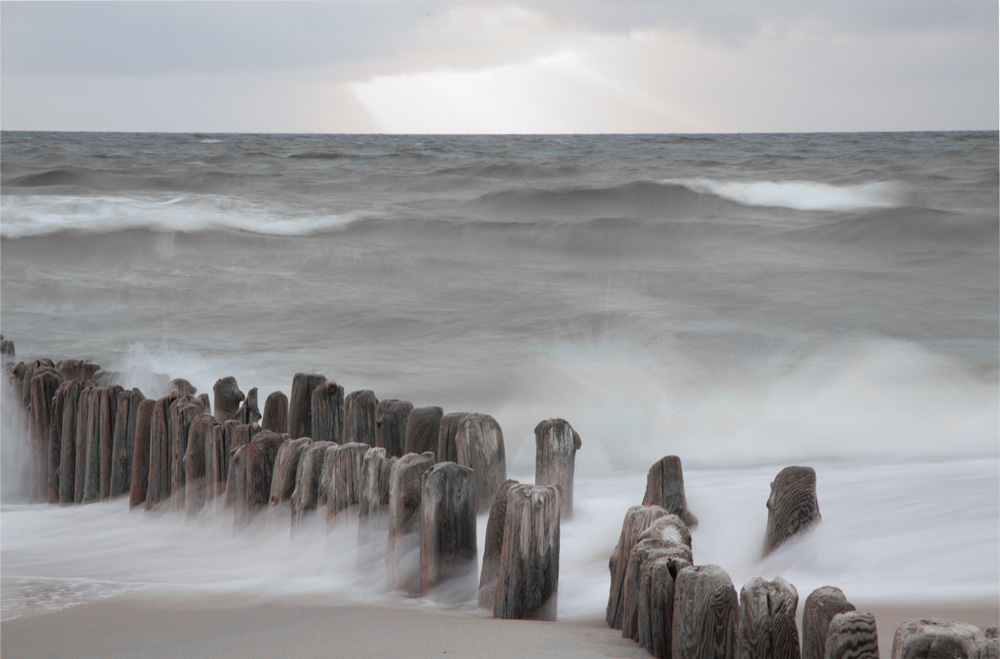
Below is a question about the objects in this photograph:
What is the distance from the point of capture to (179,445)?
3551 mm

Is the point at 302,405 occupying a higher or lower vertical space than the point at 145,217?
lower

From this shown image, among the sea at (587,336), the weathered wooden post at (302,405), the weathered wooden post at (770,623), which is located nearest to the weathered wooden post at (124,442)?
the sea at (587,336)

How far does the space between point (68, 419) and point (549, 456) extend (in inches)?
94.6

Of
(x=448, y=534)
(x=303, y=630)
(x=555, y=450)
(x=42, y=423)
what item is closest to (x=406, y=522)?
(x=448, y=534)

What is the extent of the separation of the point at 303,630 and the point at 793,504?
1628 millimetres

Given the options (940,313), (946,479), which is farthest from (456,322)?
(946,479)

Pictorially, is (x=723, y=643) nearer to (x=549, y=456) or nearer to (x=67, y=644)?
(x=549, y=456)

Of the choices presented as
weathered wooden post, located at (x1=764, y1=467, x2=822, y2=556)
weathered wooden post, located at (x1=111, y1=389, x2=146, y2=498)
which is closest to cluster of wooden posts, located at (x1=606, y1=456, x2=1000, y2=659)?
weathered wooden post, located at (x1=764, y1=467, x2=822, y2=556)

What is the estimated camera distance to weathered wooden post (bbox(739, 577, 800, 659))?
5.80 ft

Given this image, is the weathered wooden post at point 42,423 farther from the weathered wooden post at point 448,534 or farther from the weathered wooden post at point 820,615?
the weathered wooden post at point 820,615

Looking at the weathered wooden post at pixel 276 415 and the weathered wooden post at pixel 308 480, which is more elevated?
the weathered wooden post at pixel 276 415

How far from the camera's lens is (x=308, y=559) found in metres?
2.91

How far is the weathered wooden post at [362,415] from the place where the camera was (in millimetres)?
3434

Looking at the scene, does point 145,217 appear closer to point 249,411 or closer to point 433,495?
point 249,411
